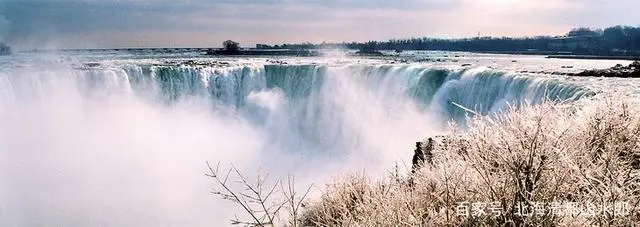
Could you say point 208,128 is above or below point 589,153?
below

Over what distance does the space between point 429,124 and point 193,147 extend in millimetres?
10760

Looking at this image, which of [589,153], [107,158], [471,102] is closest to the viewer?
[589,153]

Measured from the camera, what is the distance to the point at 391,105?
2775 cm

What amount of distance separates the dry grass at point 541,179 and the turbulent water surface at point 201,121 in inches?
503

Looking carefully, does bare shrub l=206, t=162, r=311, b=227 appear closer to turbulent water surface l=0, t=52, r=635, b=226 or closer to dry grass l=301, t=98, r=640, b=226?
dry grass l=301, t=98, r=640, b=226

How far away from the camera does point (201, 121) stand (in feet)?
100

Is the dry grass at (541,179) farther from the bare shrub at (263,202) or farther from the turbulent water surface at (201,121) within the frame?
the turbulent water surface at (201,121)

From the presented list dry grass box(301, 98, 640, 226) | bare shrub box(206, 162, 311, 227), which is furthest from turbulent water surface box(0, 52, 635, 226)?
dry grass box(301, 98, 640, 226)

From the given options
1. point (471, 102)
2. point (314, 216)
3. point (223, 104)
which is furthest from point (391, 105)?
point (314, 216)

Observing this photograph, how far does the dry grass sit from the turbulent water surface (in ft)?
41.9

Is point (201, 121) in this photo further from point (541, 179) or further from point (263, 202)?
point (541, 179)

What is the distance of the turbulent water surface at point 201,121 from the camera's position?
72.1ft

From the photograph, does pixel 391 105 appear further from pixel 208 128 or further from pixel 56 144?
pixel 56 144

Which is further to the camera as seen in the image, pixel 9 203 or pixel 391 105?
pixel 391 105
